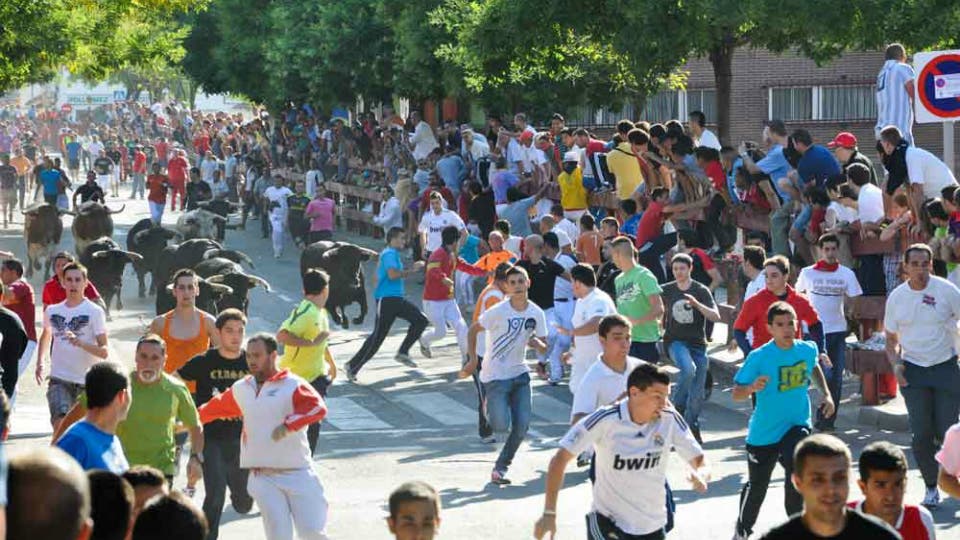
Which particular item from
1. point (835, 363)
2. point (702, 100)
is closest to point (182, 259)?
point (835, 363)

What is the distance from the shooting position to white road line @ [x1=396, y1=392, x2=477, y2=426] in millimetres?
17547

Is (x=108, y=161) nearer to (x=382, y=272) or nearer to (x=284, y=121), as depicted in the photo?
(x=284, y=121)

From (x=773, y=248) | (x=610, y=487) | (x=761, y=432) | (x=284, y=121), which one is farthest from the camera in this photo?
(x=284, y=121)

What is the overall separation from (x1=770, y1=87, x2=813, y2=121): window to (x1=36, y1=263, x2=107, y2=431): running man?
28926 millimetres

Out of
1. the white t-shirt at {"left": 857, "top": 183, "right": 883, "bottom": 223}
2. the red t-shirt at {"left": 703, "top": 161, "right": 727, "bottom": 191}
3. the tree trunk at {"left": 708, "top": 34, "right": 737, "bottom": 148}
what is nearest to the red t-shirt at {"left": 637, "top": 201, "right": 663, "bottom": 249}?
the red t-shirt at {"left": 703, "top": 161, "right": 727, "bottom": 191}

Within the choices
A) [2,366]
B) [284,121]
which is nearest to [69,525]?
[2,366]

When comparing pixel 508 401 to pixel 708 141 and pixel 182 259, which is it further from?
pixel 182 259

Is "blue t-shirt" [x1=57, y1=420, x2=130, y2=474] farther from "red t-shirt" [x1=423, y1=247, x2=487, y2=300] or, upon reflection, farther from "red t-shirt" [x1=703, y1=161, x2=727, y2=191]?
"red t-shirt" [x1=703, y1=161, x2=727, y2=191]

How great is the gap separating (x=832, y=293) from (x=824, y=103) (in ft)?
84.9

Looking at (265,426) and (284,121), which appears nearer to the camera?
(265,426)

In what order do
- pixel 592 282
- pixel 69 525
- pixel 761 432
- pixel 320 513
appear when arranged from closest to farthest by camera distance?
pixel 69 525, pixel 320 513, pixel 761 432, pixel 592 282

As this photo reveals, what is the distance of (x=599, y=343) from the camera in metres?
15.4

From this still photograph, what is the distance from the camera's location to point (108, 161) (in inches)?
2141

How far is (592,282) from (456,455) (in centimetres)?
184
